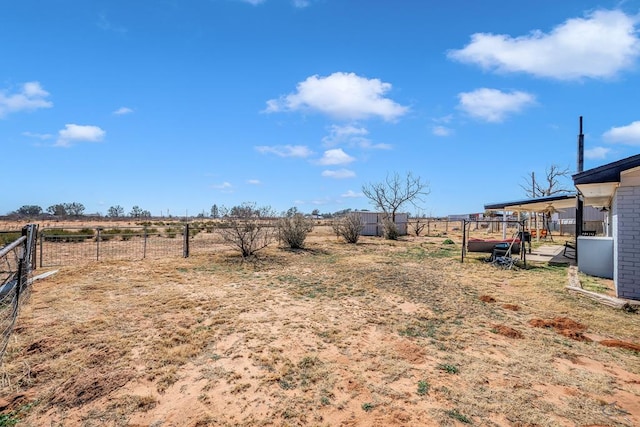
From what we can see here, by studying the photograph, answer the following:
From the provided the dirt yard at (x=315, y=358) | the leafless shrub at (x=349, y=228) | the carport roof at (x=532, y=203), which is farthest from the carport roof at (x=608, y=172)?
the leafless shrub at (x=349, y=228)

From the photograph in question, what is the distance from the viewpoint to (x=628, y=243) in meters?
6.75

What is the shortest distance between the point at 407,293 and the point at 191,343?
15.7 feet

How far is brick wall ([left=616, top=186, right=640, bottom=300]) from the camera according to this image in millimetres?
6633

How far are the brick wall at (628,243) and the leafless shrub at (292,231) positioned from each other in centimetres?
1164

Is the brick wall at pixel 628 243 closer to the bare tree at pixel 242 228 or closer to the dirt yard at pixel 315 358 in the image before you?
the dirt yard at pixel 315 358

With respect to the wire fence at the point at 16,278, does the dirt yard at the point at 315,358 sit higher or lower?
lower

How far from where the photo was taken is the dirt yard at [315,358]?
9.75ft

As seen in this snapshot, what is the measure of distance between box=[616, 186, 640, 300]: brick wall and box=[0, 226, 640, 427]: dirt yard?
895 mm

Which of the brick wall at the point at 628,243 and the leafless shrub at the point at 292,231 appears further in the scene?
the leafless shrub at the point at 292,231

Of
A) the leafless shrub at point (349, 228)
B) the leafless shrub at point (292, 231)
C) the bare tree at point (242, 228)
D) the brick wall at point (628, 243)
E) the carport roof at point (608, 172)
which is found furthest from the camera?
the leafless shrub at point (349, 228)

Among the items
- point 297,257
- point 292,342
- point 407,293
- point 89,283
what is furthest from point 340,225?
Answer: point 292,342

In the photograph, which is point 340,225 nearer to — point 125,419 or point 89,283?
point 89,283

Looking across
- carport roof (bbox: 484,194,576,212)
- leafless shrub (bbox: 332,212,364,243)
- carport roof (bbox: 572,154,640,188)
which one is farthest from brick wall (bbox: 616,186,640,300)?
leafless shrub (bbox: 332,212,364,243)

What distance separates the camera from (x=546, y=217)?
96.7ft
